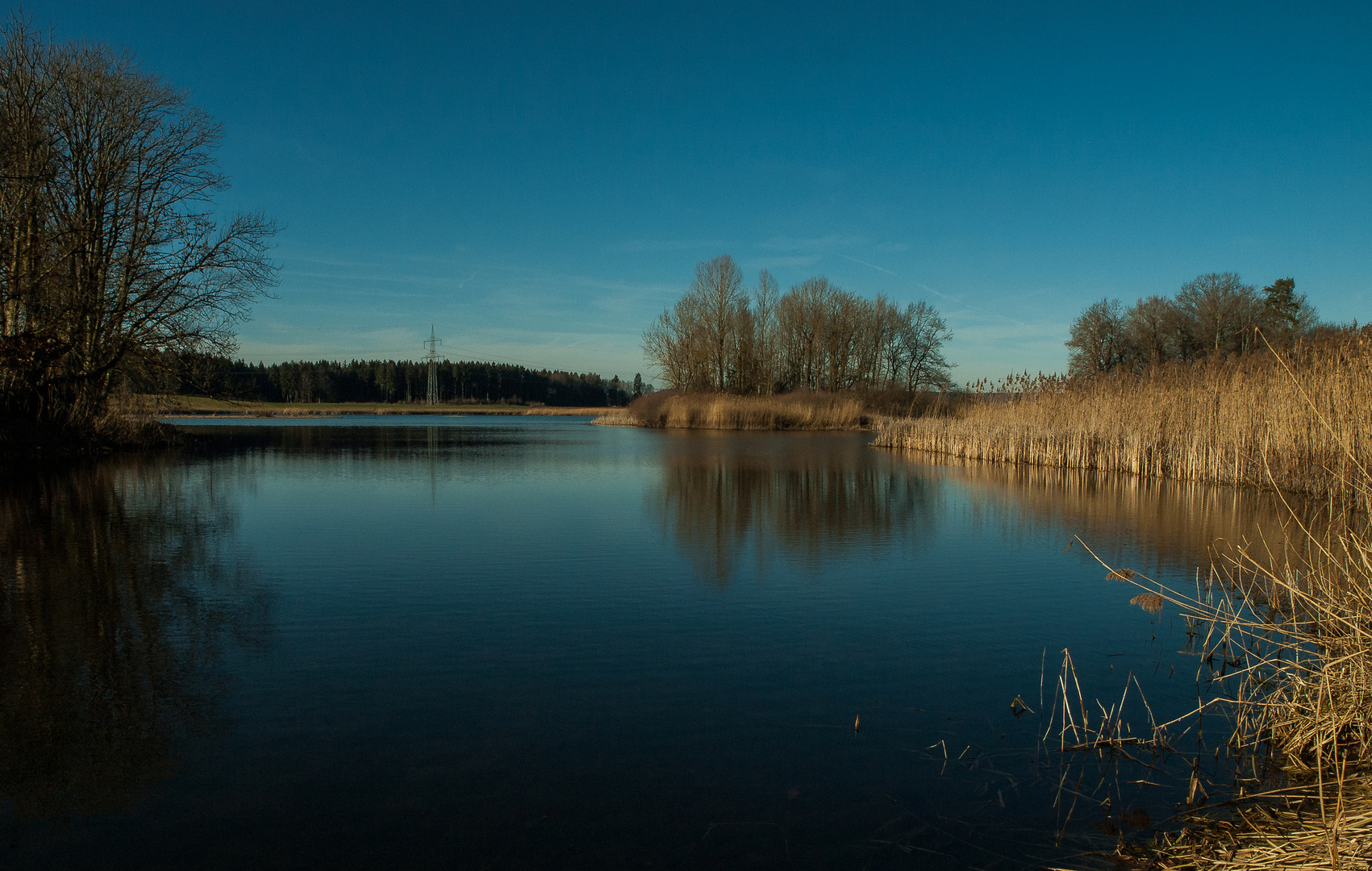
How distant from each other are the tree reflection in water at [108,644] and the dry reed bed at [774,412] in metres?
25.3

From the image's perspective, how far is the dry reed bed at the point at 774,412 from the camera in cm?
3158

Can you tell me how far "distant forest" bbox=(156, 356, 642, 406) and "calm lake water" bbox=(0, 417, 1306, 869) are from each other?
6399 cm

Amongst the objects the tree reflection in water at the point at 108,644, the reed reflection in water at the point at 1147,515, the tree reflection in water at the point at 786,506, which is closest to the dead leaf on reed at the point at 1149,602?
the reed reflection in water at the point at 1147,515

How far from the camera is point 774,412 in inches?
1246

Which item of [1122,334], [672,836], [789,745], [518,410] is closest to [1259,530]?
[789,745]

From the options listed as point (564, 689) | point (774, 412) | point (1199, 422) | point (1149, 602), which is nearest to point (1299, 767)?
point (1149, 602)

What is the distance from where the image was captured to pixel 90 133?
580 inches

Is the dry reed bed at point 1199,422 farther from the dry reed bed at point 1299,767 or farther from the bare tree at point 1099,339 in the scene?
the bare tree at point 1099,339

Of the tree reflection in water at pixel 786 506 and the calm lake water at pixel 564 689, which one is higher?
the tree reflection in water at pixel 786 506

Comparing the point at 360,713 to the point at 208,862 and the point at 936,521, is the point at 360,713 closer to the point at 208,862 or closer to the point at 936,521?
the point at 208,862

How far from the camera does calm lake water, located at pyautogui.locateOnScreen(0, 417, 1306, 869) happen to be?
2.29 metres

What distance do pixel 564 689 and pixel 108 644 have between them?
239 centimetres

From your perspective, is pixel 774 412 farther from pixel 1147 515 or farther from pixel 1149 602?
pixel 1149 602

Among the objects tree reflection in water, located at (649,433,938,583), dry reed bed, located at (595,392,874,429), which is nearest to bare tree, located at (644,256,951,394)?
dry reed bed, located at (595,392,874,429)
